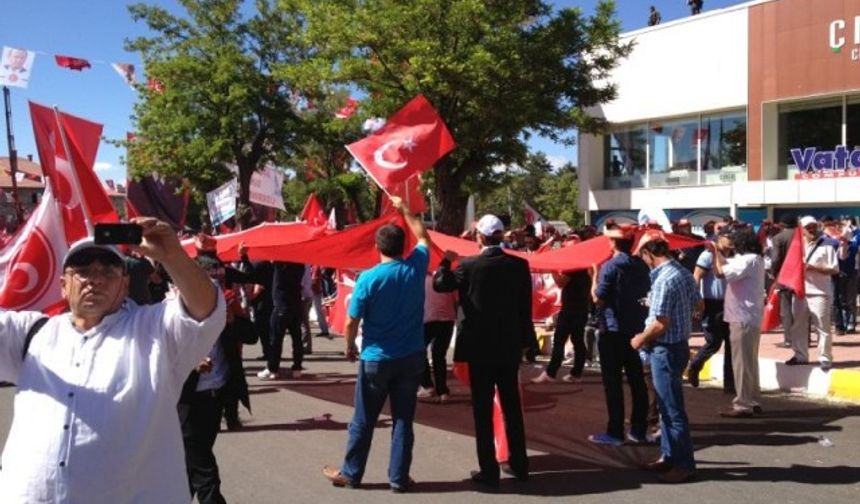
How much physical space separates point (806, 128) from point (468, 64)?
40.8ft

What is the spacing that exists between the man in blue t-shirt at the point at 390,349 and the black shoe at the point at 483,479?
1.64ft

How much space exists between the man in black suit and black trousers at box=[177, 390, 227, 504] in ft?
6.17

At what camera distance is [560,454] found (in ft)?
21.7

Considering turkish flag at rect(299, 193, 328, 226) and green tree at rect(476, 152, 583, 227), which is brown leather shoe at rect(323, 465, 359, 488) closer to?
turkish flag at rect(299, 193, 328, 226)

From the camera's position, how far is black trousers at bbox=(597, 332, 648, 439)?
6.79m

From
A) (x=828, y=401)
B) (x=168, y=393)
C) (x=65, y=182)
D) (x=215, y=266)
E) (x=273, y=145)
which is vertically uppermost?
(x=273, y=145)

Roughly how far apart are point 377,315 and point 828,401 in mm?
5656

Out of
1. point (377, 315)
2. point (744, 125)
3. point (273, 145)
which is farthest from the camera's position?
point (273, 145)

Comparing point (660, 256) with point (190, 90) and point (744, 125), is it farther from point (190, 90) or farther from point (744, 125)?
point (190, 90)

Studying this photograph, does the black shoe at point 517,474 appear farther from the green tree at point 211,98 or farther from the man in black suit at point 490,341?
the green tree at point 211,98

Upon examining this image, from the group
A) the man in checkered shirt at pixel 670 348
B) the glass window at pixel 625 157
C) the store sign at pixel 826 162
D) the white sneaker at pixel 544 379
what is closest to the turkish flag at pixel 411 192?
the man in checkered shirt at pixel 670 348

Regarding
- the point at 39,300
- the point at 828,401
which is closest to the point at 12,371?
the point at 39,300

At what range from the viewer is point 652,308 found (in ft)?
19.4

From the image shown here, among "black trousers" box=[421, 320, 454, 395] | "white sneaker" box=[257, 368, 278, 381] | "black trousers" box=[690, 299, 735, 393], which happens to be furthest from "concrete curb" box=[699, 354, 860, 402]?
"white sneaker" box=[257, 368, 278, 381]
